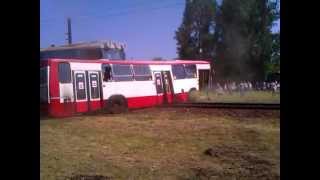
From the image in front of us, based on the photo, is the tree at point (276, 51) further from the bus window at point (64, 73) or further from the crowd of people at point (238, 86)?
the bus window at point (64, 73)

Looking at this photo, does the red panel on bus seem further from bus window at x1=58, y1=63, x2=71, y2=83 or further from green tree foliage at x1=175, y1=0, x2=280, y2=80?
bus window at x1=58, y1=63, x2=71, y2=83

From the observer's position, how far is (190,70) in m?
15.1

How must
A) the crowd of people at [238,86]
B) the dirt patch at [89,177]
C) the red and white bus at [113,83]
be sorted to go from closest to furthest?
the dirt patch at [89,177] → the red and white bus at [113,83] → the crowd of people at [238,86]

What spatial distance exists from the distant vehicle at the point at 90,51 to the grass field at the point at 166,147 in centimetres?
254

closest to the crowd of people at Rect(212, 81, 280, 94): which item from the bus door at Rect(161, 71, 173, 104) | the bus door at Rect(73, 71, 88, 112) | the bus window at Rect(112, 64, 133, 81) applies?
the bus door at Rect(161, 71, 173, 104)

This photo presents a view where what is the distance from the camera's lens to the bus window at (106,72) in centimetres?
1253

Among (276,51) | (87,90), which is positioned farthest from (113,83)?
(276,51)

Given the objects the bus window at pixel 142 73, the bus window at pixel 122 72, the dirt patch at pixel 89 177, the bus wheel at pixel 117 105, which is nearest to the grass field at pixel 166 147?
the dirt patch at pixel 89 177

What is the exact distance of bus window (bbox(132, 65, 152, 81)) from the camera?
13445mm

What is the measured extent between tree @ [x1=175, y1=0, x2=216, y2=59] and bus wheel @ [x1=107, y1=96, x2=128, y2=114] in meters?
2.18

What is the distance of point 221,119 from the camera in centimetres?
1002
